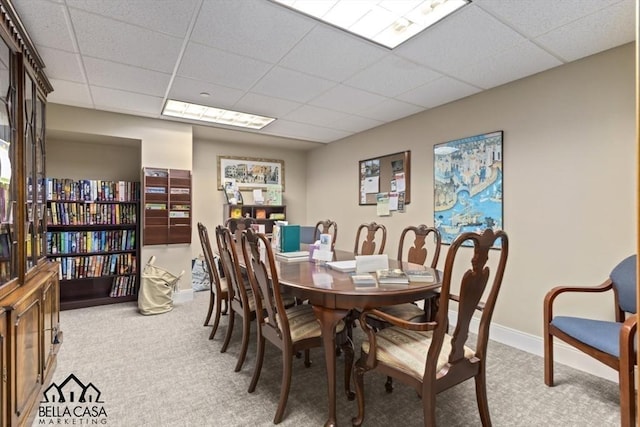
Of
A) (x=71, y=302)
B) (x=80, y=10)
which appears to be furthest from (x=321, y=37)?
(x=71, y=302)

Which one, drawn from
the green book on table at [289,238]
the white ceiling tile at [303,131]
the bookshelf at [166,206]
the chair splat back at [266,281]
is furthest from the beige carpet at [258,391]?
the white ceiling tile at [303,131]

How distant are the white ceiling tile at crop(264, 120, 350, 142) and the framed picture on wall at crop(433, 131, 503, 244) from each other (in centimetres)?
163

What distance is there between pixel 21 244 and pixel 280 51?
203 cm

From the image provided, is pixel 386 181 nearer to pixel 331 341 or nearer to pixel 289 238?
pixel 289 238

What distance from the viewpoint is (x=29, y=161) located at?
206cm

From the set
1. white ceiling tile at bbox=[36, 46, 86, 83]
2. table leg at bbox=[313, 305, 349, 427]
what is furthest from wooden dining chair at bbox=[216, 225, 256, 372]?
white ceiling tile at bbox=[36, 46, 86, 83]

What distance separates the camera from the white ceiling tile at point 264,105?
3193mm

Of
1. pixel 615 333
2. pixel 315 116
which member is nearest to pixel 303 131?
pixel 315 116

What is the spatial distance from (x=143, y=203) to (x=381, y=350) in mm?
3376

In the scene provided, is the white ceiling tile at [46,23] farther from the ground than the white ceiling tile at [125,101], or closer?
farther from the ground

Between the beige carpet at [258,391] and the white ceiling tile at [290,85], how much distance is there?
235 centimetres

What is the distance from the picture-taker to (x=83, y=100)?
3219 millimetres

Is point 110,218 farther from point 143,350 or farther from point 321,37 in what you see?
point 321,37

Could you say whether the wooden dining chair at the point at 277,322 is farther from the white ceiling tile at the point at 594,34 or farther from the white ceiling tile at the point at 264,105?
the white ceiling tile at the point at 594,34
